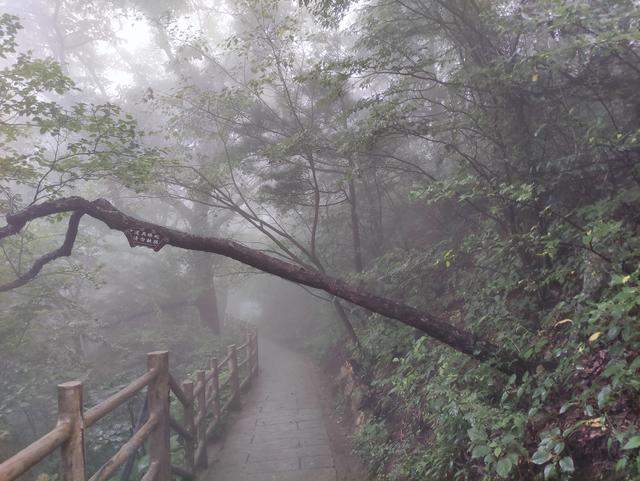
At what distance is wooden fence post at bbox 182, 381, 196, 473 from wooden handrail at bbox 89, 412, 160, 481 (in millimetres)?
1480

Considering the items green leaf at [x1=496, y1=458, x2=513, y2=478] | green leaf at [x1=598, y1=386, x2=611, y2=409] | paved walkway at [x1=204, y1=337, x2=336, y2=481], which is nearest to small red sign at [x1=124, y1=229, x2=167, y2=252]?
green leaf at [x1=496, y1=458, x2=513, y2=478]

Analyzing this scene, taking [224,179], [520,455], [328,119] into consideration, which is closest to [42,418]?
[224,179]

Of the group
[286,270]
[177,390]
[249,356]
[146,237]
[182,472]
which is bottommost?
[182,472]

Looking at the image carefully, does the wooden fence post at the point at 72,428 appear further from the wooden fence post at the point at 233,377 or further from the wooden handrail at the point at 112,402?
the wooden fence post at the point at 233,377

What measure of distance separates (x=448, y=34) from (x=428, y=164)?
4.21m

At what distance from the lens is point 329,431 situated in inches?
308

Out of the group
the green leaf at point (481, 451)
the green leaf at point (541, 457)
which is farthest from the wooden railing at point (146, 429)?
the green leaf at point (541, 457)

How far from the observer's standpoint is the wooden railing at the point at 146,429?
257 centimetres

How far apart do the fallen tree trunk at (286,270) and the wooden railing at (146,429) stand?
4.05ft

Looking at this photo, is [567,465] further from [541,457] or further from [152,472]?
[152,472]

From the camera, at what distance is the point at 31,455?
89.6 inches

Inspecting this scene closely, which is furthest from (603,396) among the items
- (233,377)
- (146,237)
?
(233,377)

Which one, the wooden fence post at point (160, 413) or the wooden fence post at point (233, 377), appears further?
the wooden fence post at point (233, 377)

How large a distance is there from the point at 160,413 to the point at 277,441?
10.4 feet
